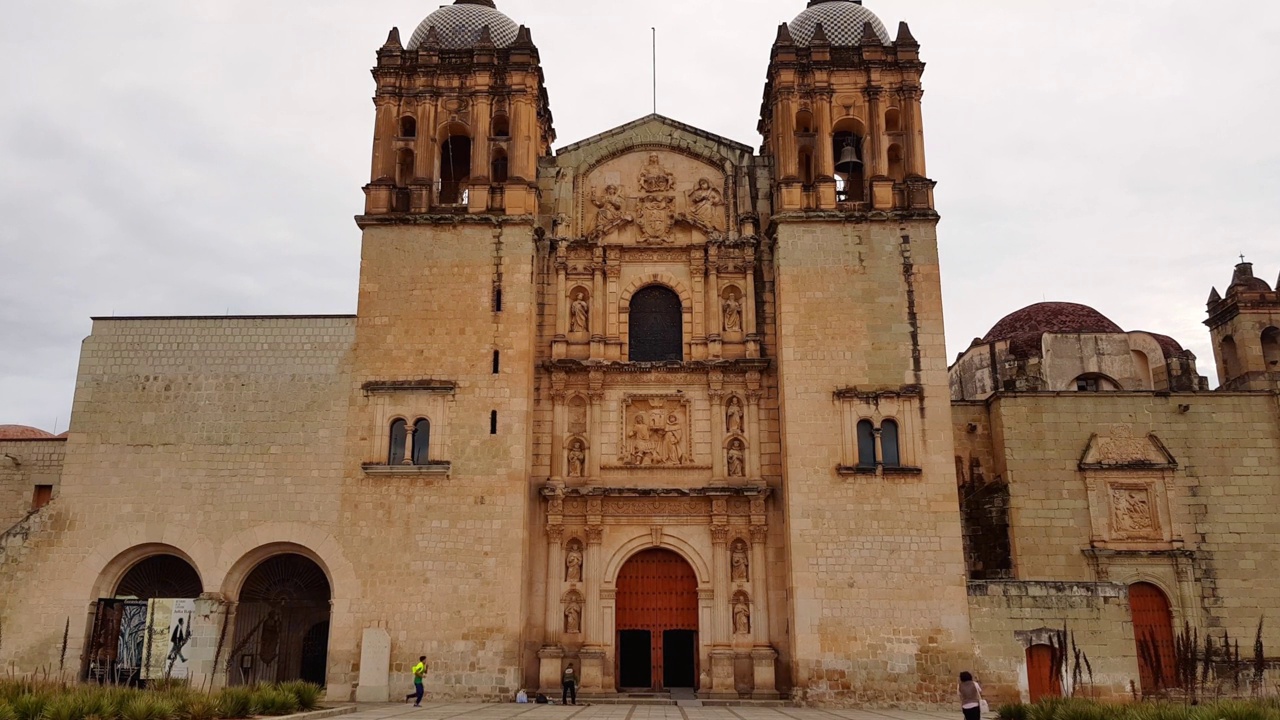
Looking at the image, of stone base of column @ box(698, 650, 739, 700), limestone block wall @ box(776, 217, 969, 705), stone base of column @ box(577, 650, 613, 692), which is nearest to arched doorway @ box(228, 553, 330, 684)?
stone base of column @ box(577, 650, 613, 692)

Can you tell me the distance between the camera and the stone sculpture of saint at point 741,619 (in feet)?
72.9

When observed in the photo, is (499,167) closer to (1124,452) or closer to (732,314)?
(732,314)

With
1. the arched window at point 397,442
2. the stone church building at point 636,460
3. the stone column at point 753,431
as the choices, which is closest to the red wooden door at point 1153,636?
the stone church building at point 636,460

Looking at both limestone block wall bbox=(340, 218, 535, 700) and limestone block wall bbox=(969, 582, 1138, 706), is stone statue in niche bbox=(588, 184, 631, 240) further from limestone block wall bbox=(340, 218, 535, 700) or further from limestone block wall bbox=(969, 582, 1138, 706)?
limestone block wall bbox=(969, 582, 1138, 706)

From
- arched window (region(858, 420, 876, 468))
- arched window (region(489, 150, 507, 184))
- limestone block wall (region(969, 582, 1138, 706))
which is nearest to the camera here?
limestone block wall (region(969, 582, 1138, 706))

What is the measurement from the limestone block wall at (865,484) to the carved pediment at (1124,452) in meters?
4.55

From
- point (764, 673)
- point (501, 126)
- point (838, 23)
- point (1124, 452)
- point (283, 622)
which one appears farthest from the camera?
point (838, 23)

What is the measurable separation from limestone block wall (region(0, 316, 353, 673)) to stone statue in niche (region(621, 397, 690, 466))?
6813 millimetres

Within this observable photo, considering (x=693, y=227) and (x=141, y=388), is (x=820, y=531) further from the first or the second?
(x=141, y=388)

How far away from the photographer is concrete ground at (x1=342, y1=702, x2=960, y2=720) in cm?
1720

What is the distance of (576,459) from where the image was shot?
2356cm

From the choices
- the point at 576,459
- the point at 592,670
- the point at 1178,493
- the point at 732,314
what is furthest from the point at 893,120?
the point at 592,670

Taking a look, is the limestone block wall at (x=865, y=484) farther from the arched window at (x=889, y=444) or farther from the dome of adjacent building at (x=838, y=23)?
the dome of adjacent building at (x=838, y=23)

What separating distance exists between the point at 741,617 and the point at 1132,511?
10.1m
